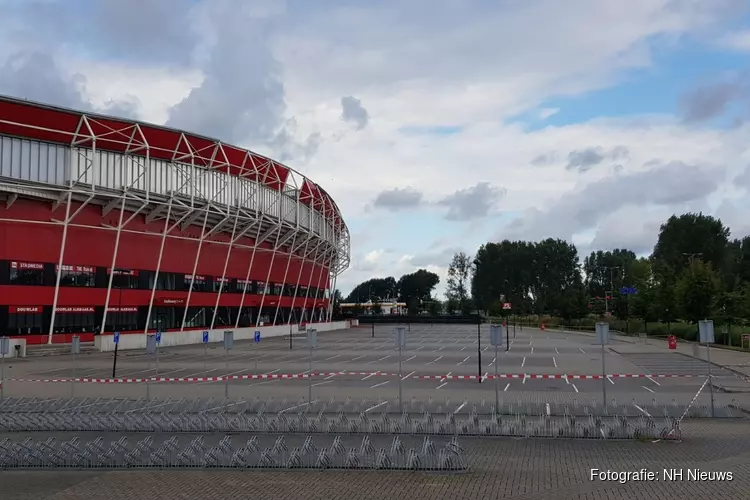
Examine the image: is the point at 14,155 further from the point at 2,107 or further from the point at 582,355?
the point at 582,355

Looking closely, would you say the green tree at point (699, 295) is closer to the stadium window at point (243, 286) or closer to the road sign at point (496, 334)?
the road sign at point (496, 334)

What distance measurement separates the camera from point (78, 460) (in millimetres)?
13984

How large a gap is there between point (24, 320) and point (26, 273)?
→ 3487 millimetres

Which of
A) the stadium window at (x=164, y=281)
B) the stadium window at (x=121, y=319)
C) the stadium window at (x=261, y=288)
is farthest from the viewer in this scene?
the stadium window at (x=261, y=288)

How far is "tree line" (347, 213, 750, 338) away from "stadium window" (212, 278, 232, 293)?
98.5 feet

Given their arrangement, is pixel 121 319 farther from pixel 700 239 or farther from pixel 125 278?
pixel 700 239

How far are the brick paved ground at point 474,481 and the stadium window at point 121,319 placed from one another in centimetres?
4746

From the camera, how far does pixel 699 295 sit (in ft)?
189

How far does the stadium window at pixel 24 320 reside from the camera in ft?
167

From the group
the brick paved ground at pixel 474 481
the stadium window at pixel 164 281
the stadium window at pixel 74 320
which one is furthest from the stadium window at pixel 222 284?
the brick paved ground at pixel 474 481

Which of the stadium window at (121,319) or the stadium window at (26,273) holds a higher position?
the stadium window at (26,273)

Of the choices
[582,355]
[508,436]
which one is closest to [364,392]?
[508,436]

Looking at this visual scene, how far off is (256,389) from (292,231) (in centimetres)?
5991

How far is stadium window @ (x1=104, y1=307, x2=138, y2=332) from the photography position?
5844cm
